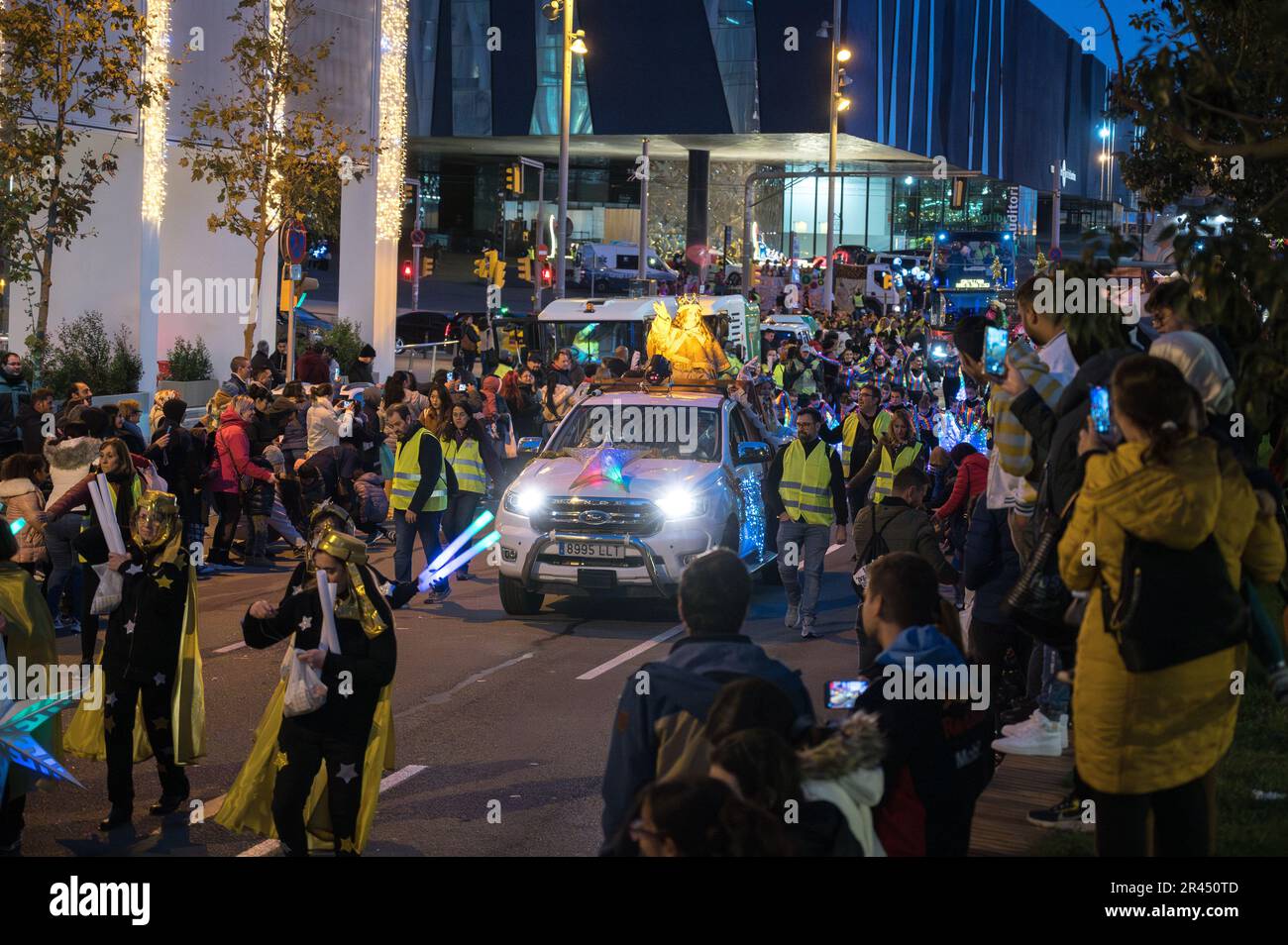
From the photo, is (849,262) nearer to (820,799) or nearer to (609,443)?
(609,443)

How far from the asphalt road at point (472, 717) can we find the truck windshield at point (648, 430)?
1.45 metres

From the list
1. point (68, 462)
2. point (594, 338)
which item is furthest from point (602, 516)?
point (594, 338)

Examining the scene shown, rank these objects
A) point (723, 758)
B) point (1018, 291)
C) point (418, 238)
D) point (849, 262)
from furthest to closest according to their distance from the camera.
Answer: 1. point (849, 262)
2. point (418, 238)
3. point (1018, 291)
4. point (723, 758)

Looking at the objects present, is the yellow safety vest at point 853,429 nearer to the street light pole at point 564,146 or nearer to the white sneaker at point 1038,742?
the white sneaker at point 1038,742

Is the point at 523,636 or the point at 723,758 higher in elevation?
the point at 723,758

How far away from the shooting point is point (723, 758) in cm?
408

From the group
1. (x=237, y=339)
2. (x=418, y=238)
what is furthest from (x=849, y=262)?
(x=237, y=339)

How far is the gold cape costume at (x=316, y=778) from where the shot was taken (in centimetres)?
752

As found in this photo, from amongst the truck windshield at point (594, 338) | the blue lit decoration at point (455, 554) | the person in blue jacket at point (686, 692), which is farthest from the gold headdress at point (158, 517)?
the truck windshield at point (594, 338)

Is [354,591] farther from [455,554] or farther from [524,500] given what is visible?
[455,554]

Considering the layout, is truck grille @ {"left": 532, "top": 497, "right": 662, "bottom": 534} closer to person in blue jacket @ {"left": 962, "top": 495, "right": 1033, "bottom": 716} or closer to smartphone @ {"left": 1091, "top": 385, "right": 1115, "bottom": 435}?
person in blue jacket @ {"left": 962, "top": 495, "right": 1033, "bottom": 716}

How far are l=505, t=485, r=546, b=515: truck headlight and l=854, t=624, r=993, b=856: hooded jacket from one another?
9.64m
